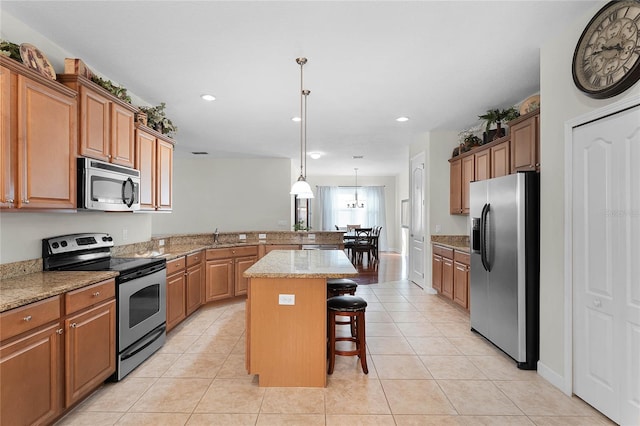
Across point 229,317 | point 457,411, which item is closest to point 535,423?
point 457,411

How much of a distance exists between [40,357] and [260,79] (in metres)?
2.67

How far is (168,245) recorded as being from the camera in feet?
14.6

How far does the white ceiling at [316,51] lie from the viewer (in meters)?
2.15

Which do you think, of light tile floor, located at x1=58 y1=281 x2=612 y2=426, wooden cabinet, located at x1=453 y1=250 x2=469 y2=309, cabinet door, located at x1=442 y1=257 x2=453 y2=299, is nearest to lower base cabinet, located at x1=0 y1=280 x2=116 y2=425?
light tile floor, located at x1=58 y1=281 x2=612 y2=426

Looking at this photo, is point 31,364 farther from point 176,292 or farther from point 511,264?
point 511,264

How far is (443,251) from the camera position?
15.5 feet

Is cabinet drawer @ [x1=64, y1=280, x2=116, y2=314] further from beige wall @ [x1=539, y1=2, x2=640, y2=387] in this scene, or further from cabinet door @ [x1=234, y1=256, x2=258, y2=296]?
beige wall @ [x1=539, y1=2, x2=640, y2=387]

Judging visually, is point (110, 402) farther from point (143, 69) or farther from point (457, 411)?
point (143, 69)

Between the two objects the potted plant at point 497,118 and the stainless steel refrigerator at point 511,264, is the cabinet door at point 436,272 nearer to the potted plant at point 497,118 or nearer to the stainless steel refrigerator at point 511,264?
the stainless steel refrigerator at point 511,264

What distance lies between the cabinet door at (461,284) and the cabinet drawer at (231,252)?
291 cm

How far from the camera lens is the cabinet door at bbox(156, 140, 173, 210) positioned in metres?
3.63

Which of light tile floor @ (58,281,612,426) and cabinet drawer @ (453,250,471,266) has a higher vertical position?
cabinet drawer @ (453,250,471,266)

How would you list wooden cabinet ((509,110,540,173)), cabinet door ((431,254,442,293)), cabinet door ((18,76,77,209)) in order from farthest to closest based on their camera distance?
cabinet door ((431,254,442,293)) → wooden cabinet ((509,110,540,173)) → cabinet door ((18,76,77,209))

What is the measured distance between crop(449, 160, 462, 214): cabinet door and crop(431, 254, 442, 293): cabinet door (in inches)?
30.2
